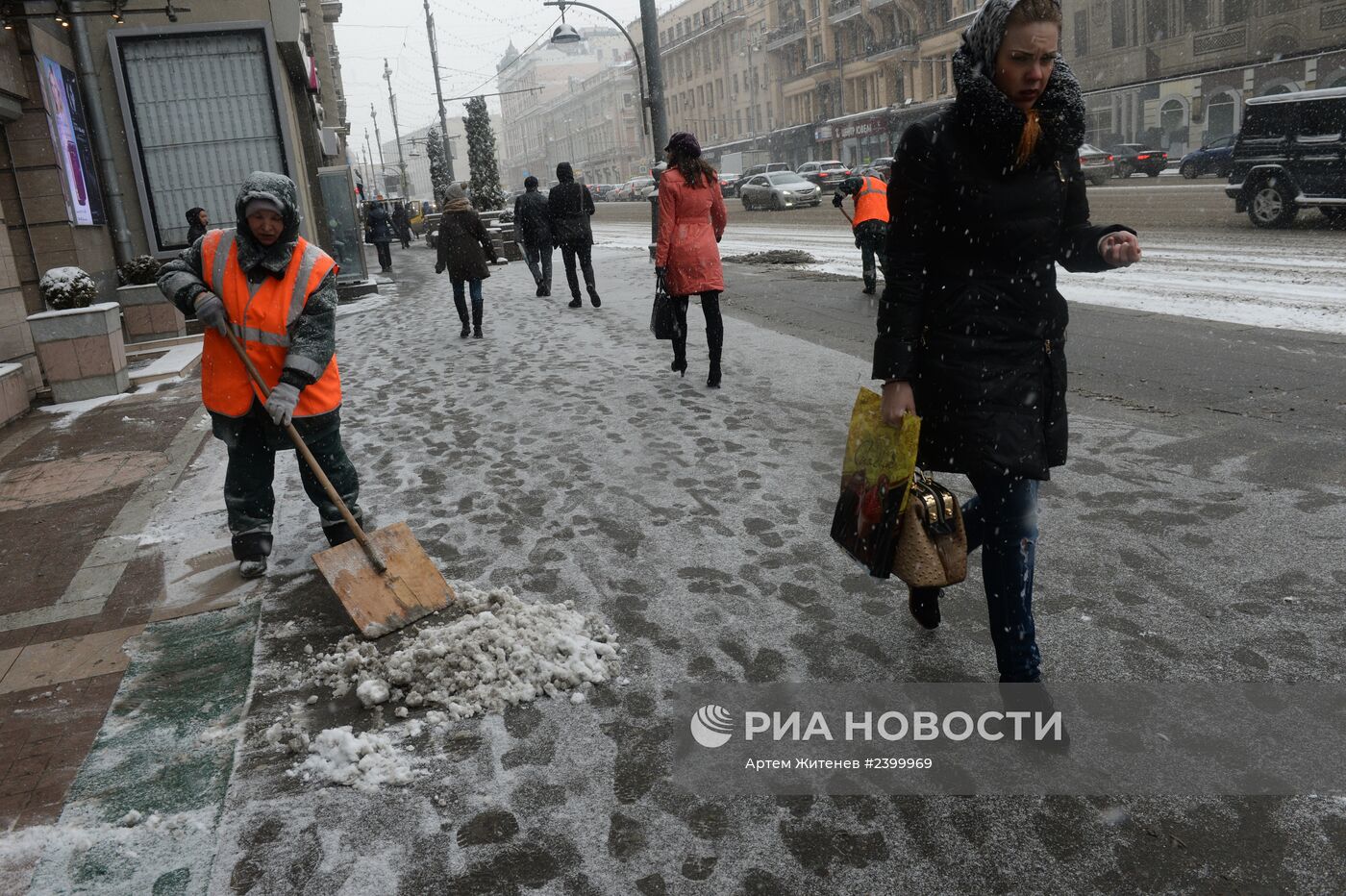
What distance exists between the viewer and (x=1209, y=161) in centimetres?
3006

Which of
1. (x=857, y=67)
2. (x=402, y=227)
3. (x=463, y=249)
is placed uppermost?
(x=857, y=67)

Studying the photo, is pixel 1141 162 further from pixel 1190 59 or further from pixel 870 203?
pixel 870 203

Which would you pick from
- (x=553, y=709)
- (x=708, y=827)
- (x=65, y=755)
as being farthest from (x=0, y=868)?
(x=708, y=827)

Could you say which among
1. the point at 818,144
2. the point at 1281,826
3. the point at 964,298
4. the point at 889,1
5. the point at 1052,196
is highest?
the point at 889,1

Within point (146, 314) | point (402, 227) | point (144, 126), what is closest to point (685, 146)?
point (146, 314)

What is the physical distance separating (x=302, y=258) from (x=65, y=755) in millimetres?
2092

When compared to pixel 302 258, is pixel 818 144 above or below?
above

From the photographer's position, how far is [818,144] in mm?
62781

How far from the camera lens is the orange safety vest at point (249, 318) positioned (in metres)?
3.95

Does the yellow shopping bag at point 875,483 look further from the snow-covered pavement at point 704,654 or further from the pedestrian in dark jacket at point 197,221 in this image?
the pedestrian in dark jacket at point 197,221

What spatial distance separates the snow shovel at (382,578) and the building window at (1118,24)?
46093 millimetres

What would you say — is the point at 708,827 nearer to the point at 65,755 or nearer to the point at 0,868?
the point at 0,868

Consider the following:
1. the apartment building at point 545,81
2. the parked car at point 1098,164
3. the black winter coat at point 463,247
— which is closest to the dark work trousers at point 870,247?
the black winter coat at point 463,247

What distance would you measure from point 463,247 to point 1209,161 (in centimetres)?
2808
